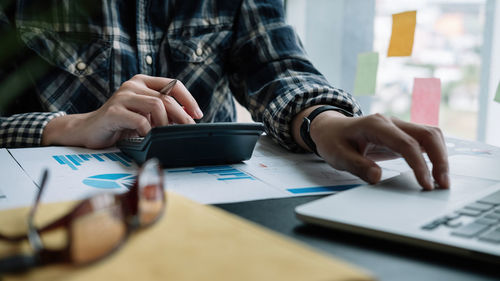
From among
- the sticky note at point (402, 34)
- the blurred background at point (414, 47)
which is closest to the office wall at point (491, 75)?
the blurred background at point (414, 47)

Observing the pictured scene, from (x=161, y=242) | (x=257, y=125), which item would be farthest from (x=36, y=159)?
(x=161, y=242)

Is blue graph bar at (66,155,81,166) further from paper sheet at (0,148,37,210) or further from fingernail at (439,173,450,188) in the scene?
fingernail at (439,173,450,188)

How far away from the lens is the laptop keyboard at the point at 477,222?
36 cm

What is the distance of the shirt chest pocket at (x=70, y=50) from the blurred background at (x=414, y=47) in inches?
27.1

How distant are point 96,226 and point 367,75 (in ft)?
3.50

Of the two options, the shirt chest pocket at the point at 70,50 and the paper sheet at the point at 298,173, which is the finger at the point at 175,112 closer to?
the paper sheet at the point at 298,173

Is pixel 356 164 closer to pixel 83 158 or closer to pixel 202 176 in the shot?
pixel 202 176

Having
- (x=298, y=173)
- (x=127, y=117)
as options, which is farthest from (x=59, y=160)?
(x=298, y=173)

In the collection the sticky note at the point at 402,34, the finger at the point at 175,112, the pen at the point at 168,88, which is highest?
the sticky note at the point at 402,34

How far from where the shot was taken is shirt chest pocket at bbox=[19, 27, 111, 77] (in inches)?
38.8

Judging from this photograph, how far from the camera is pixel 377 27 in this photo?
1.36m

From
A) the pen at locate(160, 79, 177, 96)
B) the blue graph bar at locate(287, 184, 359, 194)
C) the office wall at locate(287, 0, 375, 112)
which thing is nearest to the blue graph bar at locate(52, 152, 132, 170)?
the pen at locate(160, 79, 177, 96)

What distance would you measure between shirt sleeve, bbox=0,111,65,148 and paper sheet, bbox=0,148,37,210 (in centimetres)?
15

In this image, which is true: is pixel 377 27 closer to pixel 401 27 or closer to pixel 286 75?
pixel 401 27
